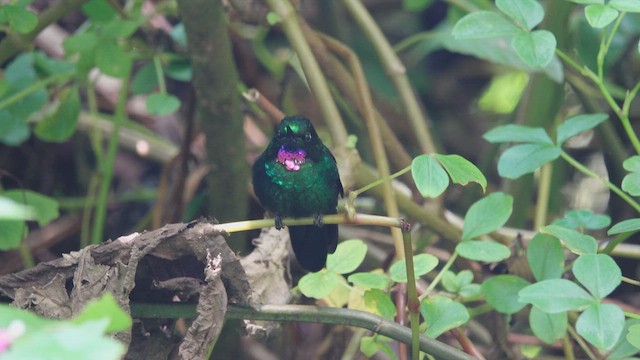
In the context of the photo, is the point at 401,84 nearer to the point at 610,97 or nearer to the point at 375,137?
the point at 375,137

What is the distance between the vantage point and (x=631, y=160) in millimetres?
1806

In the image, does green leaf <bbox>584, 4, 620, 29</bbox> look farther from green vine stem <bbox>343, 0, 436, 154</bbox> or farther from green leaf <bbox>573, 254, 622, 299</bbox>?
green vine stem <bbox>343, 0, 436, 154</bbox>

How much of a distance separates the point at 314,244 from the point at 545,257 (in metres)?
0.49

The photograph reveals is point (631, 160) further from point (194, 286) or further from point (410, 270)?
point (194, 286)

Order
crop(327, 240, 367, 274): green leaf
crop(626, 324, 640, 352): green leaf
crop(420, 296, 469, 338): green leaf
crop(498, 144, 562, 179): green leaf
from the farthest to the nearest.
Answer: crop(498, 144, 562, 179): green leaf, crop(327, 240, 367, 274): green leaf, crop(420, 296, 469, 338): green leaf, crop(626, 324, 640, 352): green leaf

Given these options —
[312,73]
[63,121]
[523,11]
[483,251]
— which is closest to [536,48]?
[523,11]

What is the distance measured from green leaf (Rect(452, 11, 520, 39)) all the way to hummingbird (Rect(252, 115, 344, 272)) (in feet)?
1.52

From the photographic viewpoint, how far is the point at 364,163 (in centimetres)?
279

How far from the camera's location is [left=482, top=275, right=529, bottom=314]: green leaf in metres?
1.94

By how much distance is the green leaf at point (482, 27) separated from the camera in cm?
177

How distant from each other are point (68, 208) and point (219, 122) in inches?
42.8

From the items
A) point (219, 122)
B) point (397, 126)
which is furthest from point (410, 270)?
point (397, 126)

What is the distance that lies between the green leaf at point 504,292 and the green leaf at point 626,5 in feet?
1.98

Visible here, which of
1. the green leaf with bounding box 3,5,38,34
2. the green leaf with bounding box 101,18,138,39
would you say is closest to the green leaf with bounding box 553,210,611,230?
the green leaf with bounding box 101,18,138,39
